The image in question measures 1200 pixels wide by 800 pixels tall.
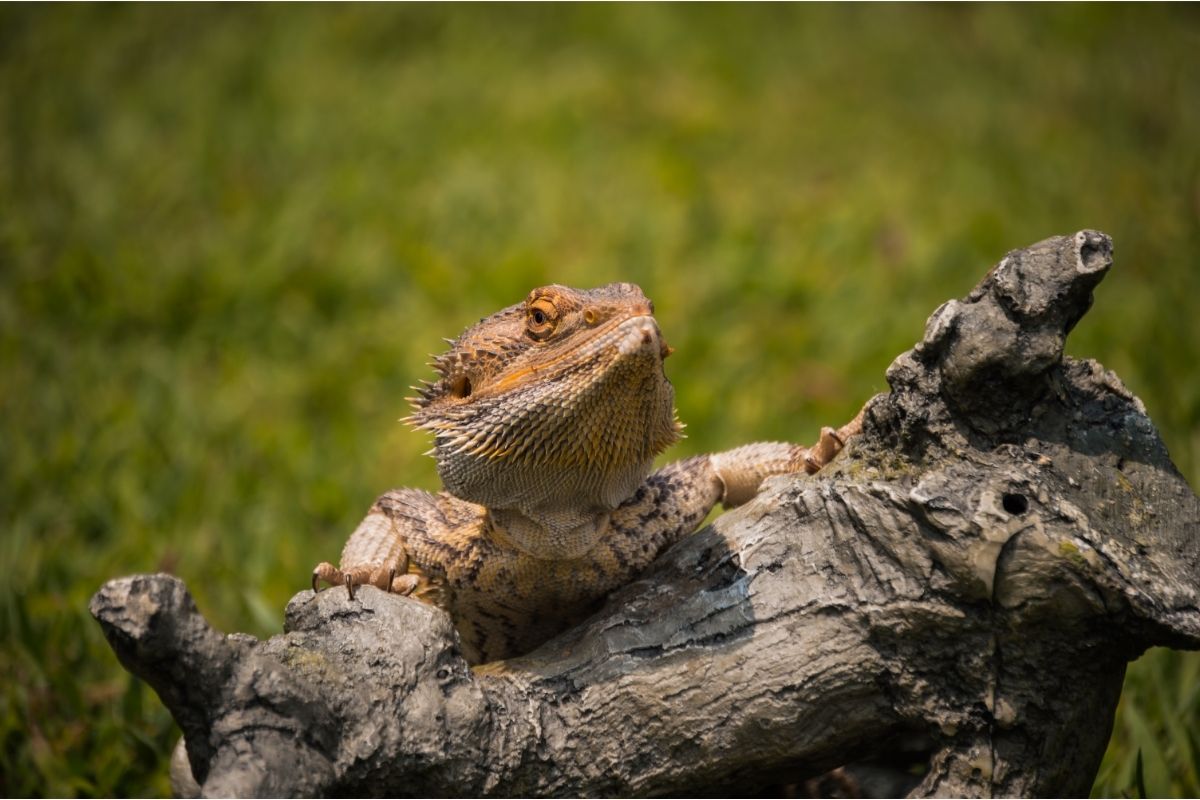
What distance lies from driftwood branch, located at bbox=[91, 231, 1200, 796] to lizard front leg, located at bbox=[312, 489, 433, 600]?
18cm

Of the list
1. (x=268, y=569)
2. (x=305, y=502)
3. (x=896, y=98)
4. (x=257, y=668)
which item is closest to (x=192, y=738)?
(x=257, y=668)

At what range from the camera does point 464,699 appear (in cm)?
254

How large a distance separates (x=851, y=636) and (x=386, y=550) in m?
1.23

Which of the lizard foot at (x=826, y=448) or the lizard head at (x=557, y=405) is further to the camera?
the lizard foot at (x=826, y=448)

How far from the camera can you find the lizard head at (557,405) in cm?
257

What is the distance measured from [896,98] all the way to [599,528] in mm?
6633

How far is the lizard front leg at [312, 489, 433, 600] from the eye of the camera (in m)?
2.82

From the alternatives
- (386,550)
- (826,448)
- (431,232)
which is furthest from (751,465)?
(431,232)

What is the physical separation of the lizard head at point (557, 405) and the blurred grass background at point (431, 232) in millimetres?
1825

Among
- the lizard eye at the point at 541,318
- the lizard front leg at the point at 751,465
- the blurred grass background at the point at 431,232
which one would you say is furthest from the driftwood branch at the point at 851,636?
the blurred grass background at the point at 431,232

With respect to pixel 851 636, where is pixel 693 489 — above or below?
above

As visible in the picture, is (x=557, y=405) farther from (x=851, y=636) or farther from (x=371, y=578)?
(x=851, y=636)

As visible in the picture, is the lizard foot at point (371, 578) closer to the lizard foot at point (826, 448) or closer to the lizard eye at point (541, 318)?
the lizard eye at point (541, 318)

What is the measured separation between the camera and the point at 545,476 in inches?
107
